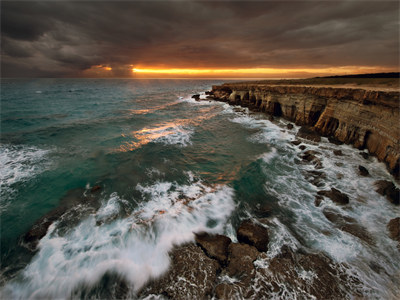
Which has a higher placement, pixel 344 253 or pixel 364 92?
pixel 364 92

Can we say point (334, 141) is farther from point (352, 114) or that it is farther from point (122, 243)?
point (122, 243)

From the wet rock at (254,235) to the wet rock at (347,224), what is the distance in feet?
11.0

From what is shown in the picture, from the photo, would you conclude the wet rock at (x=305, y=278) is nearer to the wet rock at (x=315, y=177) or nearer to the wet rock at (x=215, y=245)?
the wet rock at (x=215, y=245)

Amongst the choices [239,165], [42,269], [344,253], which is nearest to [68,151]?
[42,269]

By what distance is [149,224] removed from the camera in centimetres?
718

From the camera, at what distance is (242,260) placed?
549cm

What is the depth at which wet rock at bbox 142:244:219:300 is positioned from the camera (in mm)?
4744

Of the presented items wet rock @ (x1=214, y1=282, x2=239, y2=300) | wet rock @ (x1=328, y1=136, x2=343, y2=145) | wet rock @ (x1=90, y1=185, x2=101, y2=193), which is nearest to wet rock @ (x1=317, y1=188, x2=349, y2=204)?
wet rock @ (x1=214, y1=282, x2=239, y2=300)

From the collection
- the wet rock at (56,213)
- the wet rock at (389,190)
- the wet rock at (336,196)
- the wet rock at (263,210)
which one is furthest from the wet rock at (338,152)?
the wet rock at (56,213)

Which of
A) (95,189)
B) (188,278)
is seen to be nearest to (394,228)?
(188,278)

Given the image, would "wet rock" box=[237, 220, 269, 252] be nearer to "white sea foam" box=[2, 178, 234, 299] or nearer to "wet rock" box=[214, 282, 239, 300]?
"white sea foam" box=[2, 178, 234, 299]

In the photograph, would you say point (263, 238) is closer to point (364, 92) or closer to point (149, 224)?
point (149, 224)

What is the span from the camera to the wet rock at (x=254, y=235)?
238 inches

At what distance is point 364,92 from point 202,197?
14.4 m
